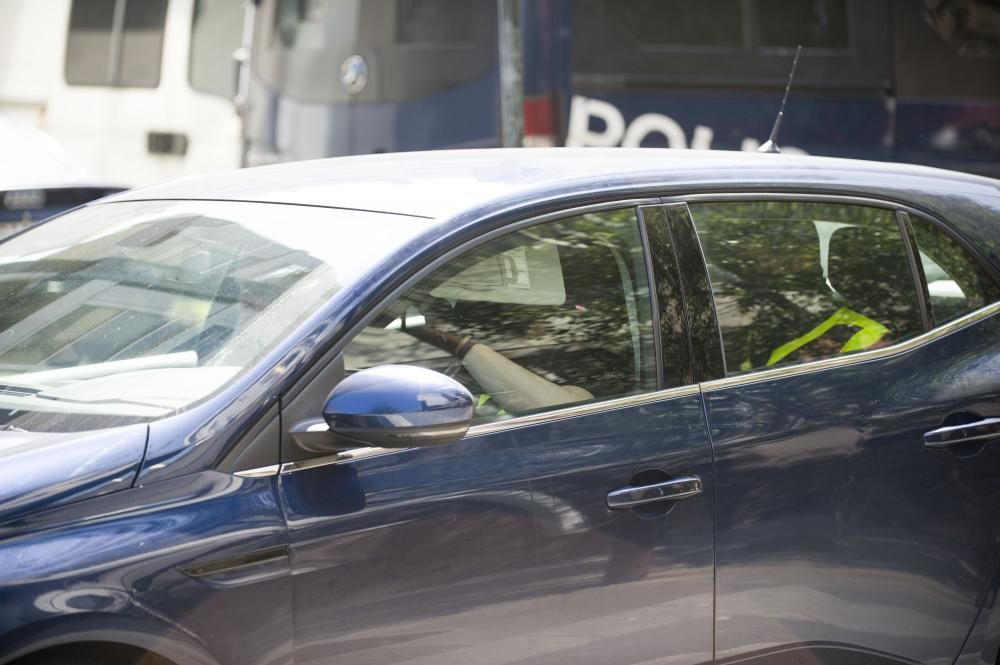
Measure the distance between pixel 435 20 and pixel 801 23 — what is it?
2.49 meters

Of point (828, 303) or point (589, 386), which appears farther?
point (828, 303)

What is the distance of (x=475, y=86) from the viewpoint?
8.95 meters

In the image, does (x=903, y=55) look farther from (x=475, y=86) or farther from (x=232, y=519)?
(x=232, y=519)

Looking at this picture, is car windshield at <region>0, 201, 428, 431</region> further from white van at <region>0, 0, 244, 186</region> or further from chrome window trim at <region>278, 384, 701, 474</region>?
white van at <region>0, 0, 244, 186</region>

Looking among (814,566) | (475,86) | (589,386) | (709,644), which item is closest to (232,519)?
(589,386)

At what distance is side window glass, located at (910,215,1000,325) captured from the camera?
3.42 metres

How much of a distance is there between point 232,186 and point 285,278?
62 centimetres

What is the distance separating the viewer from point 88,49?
10961 millimetres

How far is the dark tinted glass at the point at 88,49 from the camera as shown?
35.9 feet

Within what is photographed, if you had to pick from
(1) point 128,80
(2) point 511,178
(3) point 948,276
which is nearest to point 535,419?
(2) point 511,178

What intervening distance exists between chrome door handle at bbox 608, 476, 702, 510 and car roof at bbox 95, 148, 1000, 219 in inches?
25.6

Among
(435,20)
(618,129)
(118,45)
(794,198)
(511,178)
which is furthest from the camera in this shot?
(118,45)

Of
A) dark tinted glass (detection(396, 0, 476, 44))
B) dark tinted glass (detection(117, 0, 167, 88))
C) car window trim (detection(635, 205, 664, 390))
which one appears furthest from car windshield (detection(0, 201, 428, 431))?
dark tinted glass (detection(117, 0, 167, 88))

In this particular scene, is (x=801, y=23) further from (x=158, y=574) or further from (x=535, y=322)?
(x=158, y=574)
